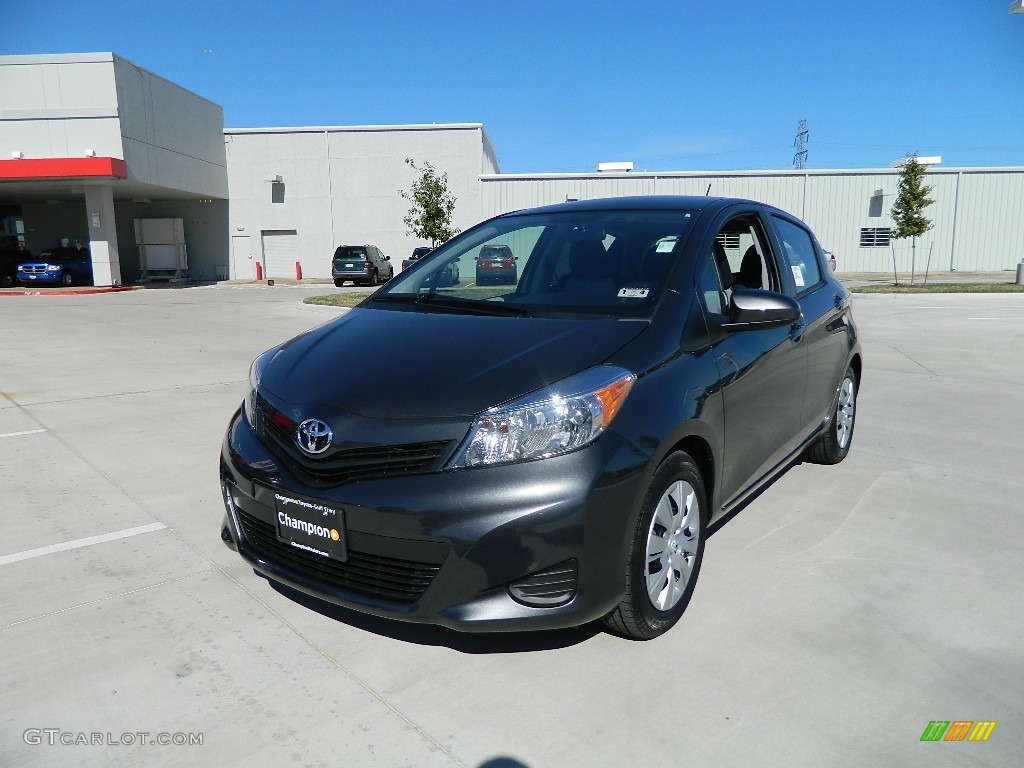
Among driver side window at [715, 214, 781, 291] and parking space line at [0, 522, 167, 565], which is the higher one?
driver side window at [715, 214, 781, 291]

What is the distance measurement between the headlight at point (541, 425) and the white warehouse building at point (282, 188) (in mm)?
28051

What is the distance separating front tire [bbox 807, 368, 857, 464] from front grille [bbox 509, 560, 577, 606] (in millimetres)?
2913

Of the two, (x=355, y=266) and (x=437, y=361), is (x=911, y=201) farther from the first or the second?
(x=437, y=361)

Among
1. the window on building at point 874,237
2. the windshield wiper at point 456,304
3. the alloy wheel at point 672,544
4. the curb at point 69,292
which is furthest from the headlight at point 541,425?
the window on building at point 874,237

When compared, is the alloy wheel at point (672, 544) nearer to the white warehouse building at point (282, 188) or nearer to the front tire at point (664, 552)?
the front tire at point (664, 552)

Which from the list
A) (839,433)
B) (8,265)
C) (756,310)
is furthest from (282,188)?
(756,310)

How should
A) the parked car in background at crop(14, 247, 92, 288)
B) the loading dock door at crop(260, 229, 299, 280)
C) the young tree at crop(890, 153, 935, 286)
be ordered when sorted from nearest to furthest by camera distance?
the young tree at crop(890, 153, 935, 286), the parked car in background at crop(14, 247, 92, 288), the loading dock door at crop(260, 229, 299, 280)

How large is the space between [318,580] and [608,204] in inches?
99.1

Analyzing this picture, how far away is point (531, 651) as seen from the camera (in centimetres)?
286

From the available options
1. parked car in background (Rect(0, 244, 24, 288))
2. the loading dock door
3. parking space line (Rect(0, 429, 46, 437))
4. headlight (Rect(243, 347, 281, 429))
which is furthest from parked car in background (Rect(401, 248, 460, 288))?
the loading dock door

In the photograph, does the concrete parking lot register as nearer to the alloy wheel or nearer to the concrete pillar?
the alloy wheel

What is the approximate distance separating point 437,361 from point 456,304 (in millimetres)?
779

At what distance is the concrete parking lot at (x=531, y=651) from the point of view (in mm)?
2359

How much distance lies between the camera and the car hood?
259 centimetres
